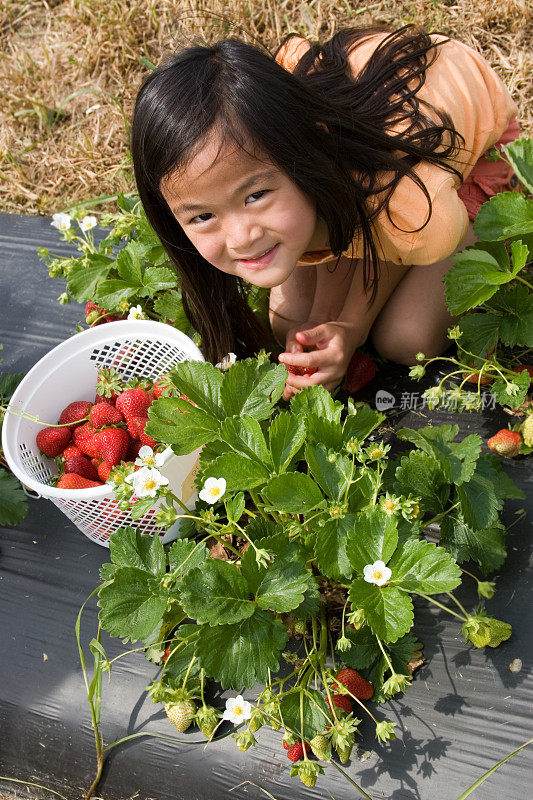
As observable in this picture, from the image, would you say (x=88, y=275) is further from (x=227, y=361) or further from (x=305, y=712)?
Answer: (x=305, y=712)

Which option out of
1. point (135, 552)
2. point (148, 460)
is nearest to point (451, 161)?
point (148, 460)

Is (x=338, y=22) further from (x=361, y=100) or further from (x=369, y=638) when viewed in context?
(x=369, y=638)

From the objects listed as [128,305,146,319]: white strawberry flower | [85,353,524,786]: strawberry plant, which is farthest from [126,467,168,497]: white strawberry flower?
[128,305,146,319]: white strawberry flower

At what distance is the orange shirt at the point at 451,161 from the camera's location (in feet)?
3.98

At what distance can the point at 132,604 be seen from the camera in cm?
106

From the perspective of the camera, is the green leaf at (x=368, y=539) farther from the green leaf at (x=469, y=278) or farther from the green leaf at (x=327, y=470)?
the green leaf at (x=469, y=278)

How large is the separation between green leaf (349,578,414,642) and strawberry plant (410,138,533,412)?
14.7 inches

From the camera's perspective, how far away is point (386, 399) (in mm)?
1432

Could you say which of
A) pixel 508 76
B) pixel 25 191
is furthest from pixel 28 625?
pixel 508 76

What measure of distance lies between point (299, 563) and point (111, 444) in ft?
1.48

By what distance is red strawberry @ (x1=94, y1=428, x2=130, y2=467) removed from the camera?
1314mm

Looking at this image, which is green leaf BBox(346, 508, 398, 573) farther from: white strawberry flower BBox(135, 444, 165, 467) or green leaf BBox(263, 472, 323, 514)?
white strawberry flower BBox(135, 444, 165, 467)

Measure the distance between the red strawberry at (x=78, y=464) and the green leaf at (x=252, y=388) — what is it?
0.33m

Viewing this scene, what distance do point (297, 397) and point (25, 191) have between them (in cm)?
134
